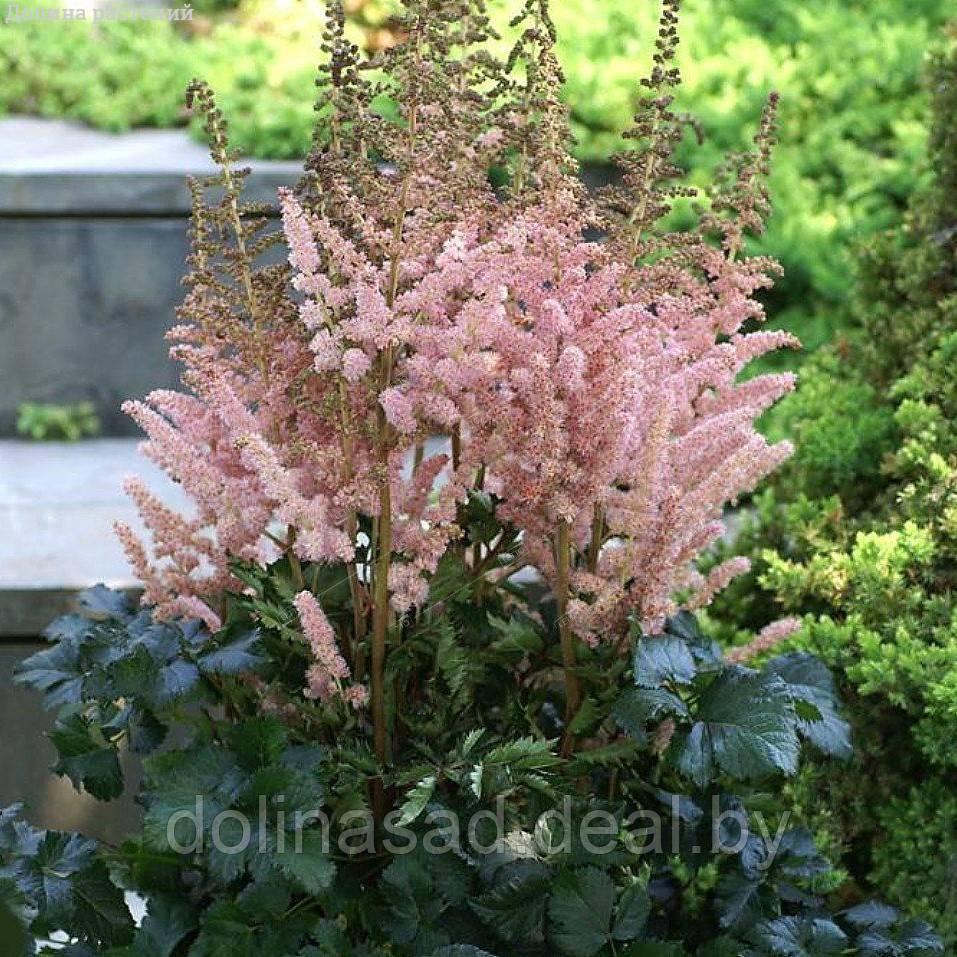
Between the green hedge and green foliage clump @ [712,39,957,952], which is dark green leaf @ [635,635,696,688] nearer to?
green foliage clump @ [712,39,957,952]

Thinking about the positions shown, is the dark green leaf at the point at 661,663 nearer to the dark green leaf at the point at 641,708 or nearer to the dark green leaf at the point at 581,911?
the dark green leaf at the point at 641,708

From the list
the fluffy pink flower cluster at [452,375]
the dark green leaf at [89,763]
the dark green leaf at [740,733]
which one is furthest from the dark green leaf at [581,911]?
the dark green leaf at [89,763]

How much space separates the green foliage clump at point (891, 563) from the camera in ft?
6.27

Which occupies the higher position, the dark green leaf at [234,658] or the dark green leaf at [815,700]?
the dark green leaf at [234,658]

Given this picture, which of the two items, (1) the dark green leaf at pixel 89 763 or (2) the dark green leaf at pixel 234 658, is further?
(1) the dark green leaf at pixel 89 763

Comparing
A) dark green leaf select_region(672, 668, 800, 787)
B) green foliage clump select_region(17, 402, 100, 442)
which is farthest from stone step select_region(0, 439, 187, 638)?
dark green leaf select_region(672, 668, 800, 787)

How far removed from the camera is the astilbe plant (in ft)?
4.53

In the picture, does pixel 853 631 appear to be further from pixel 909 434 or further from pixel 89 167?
pixel 89 167

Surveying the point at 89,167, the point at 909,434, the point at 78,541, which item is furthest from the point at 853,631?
the point at 89,167

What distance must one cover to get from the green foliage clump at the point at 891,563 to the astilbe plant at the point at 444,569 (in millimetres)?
280

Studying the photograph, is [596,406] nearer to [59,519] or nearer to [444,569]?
[444,569]

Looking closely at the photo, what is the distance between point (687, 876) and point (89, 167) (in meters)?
2.58

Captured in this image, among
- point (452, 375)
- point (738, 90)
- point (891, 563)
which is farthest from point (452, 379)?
point (738, 90)

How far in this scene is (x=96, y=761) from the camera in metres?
1.55
